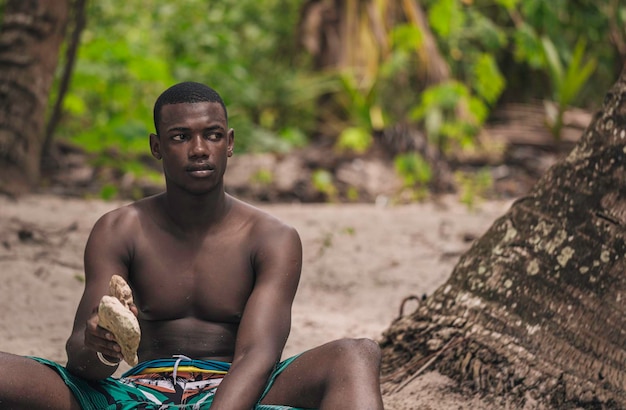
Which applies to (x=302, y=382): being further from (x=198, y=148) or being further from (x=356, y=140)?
(x=356, y=140)

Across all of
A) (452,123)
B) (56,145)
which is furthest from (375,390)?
(452,123)

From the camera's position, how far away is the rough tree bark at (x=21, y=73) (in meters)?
6.17

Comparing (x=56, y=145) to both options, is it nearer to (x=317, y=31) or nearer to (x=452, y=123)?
(x=317, y=31)

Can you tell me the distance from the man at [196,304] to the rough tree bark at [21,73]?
377 cm

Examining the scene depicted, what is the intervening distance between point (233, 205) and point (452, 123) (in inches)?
281

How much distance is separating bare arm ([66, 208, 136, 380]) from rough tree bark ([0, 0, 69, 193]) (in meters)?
3.81

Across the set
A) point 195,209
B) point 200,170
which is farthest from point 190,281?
point 200,170

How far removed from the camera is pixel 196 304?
2.66m

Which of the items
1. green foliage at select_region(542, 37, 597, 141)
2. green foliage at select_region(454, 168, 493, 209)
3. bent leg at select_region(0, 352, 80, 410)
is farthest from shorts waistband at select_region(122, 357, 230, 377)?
green foliage at select_region(542, 37, 597, 141)

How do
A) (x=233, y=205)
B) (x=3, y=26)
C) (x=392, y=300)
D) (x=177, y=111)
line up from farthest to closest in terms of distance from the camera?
(x=3, y=26) → (x=392, y=300) → (x=233, y=205) → (x=177, y=111)

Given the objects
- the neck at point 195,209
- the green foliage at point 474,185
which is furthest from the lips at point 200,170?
the green foliage at point 474,185

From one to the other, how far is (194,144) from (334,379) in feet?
2.54

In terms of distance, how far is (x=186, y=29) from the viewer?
953cm

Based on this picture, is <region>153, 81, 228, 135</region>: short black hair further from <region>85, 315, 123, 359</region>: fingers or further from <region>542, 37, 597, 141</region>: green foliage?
<region>542, 37, 597, 141</region>: green foliage
